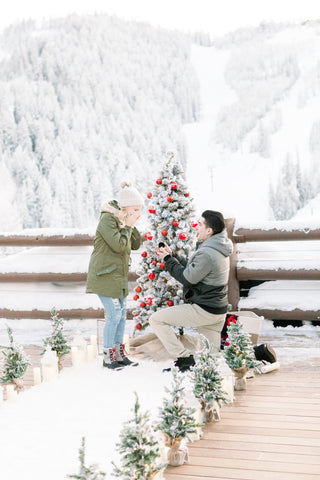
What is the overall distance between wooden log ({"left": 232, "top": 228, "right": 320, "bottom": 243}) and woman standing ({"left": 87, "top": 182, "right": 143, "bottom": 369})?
210 centimetres

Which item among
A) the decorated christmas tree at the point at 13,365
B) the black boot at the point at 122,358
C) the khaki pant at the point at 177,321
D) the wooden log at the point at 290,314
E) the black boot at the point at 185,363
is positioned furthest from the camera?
the wooden log at the point at 290,314

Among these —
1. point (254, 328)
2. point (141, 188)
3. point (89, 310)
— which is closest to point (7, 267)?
point (89, 310)

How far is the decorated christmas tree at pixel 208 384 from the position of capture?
12.1 ft

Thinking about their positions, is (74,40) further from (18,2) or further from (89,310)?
(89,310)

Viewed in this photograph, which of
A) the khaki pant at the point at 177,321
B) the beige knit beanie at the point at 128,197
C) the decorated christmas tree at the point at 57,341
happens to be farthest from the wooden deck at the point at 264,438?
the beige knit beanie at the point at 128,197

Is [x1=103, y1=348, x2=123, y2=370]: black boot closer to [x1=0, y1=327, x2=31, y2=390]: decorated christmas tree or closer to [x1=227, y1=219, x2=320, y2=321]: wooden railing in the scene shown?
[x1=0, y1=327, x2=31, y2=390]: decorated christmas tree

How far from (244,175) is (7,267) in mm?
32105

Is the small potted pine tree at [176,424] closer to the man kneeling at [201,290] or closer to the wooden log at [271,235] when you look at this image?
the man kneeling at [201,290]

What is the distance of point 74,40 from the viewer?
4759 centimetres

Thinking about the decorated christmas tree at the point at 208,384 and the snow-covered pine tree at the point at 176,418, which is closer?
the snow-covered pine tree at the point at 176,418

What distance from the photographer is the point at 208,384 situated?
12.3ft

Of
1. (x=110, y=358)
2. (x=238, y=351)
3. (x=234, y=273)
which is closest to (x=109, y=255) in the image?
(x=110, y=358)

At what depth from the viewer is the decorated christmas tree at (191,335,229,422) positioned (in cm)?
369

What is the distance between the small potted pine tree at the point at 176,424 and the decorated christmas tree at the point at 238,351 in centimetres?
128
